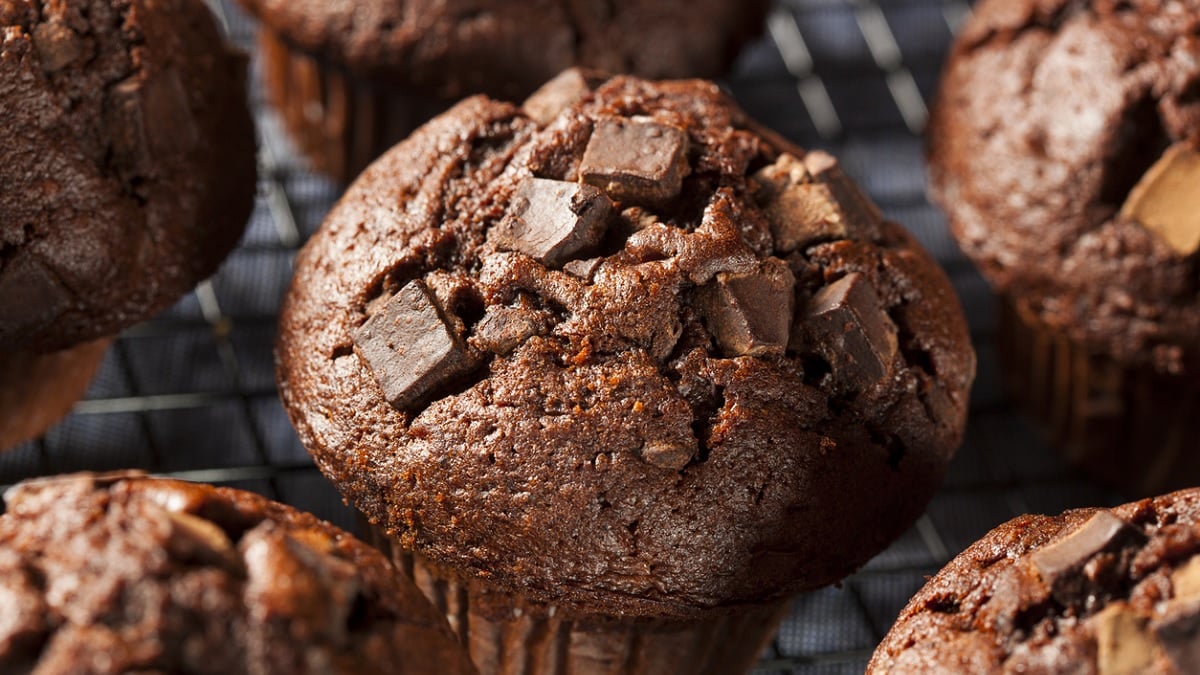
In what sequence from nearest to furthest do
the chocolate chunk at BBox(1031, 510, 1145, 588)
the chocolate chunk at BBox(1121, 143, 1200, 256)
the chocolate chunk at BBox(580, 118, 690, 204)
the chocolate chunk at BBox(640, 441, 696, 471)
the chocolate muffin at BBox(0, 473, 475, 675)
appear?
the chocolate muffin at BBox(0, 473, 475, 675) < the chocolate chunk at BBox(1031, 510, 1145, 588) < the chocolate chunk at BBox(640, 441, 696, 471) < the chocolate chunk at BBox(580, 118, 690, 204) < the chocolate chunk at BBox(1121, 143, 1200, 256)

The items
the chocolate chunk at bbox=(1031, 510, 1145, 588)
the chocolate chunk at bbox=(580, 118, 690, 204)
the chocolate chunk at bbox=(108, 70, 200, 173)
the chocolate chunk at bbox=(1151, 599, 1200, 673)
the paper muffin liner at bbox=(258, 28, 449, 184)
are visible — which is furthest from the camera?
the paper muffin liner at bbox=(258, 28, 449, 184)

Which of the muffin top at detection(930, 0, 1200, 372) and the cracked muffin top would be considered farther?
the muffin top at detection(930, 0, 1200, 372)

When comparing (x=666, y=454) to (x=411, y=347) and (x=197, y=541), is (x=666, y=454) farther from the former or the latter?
(x=197, y=541)

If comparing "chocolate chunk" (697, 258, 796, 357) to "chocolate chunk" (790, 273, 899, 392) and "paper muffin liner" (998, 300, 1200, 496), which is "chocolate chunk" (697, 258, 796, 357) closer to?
"chocolate chunk" (790, 273, 899, 392)

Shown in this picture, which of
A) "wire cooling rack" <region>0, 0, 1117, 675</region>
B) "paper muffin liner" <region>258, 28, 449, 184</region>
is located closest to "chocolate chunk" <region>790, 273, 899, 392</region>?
"wire cooling rack" <region>0, 0, 1117, 675</region>

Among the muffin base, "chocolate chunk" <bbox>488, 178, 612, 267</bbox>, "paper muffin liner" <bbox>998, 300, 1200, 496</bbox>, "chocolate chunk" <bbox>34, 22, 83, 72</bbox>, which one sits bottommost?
"paper muffin liner" <bbox>998, 300, 1200, 496</bbox>

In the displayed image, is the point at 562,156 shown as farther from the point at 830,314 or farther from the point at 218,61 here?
the point at 218,61

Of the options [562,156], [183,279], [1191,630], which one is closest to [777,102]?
[562,156]

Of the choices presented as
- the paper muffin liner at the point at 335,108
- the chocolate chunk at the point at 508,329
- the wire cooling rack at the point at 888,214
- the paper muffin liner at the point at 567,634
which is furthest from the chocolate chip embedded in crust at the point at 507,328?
the paper muffin liner at the point at 335,108
